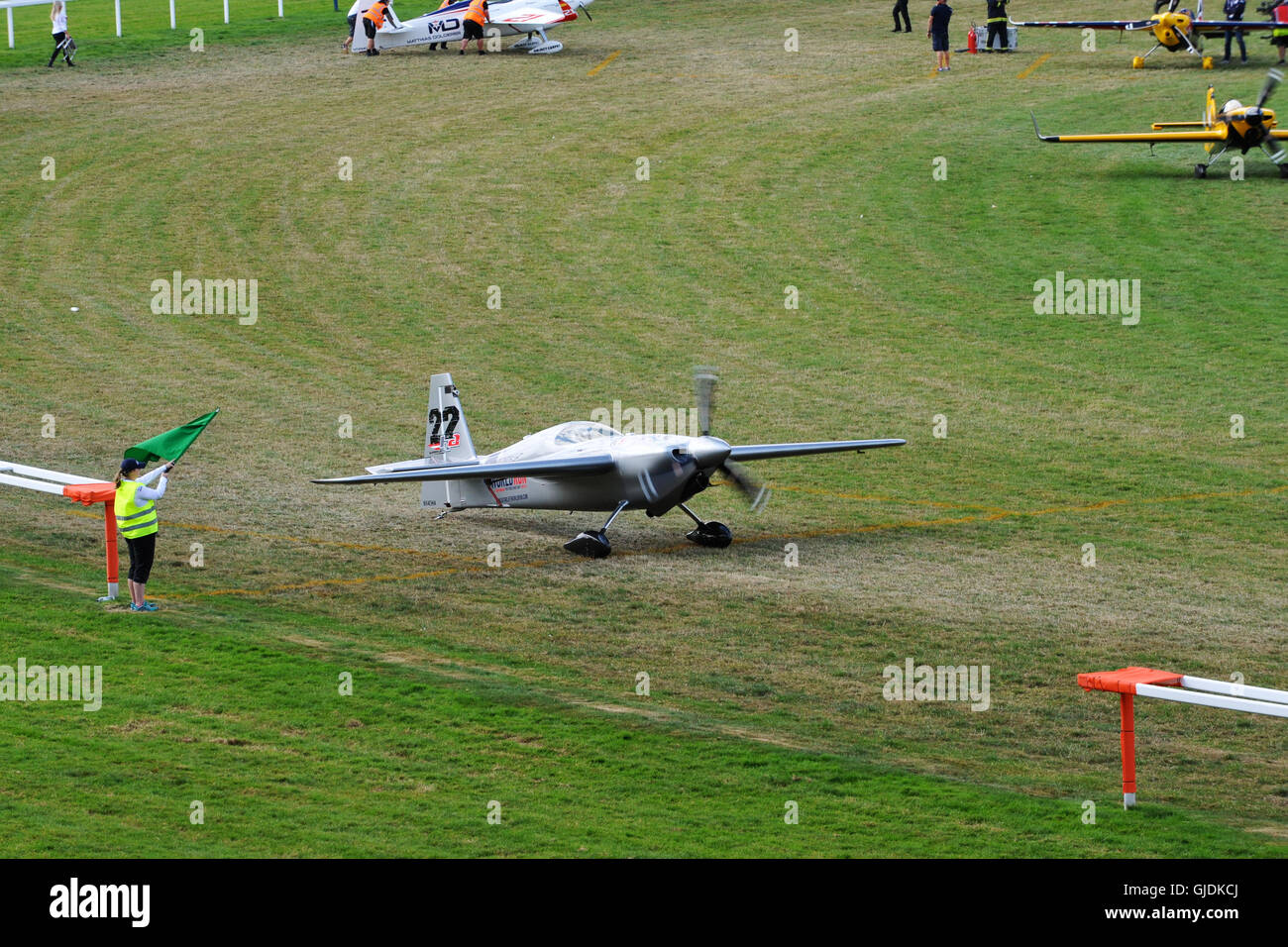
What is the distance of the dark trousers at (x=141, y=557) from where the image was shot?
20.3m

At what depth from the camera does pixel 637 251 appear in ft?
153

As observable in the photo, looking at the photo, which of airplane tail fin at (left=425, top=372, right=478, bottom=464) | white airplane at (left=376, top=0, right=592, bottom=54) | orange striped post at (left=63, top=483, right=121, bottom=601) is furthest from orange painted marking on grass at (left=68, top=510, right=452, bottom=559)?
white airplane at (left=376, top=0, right=592, bottom=54)

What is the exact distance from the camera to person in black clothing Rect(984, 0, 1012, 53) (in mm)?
61688

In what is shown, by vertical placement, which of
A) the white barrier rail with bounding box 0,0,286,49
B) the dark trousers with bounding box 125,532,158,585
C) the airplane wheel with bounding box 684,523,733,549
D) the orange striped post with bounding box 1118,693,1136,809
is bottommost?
the orange striped post with bounding box 1118,693,1136,809

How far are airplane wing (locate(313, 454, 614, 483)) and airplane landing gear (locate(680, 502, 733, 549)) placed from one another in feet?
6.51

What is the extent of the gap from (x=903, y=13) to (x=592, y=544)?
48.0 metres

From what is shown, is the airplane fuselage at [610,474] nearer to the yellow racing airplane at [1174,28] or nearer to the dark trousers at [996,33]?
the yellow racing airplane at [1174,28]

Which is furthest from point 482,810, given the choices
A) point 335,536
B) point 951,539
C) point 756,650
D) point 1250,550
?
point 1250,550

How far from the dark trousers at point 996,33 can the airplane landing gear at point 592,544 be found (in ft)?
148

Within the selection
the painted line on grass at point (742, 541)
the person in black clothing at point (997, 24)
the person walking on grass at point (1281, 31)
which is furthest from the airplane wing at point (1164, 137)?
the painted line on grass at point (742, 541)

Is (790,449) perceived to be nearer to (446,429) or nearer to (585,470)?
(585,470)

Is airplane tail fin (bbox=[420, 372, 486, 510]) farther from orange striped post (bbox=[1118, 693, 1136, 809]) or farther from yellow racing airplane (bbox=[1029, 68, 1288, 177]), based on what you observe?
yellow racing airplane (bbox=[1029, 68, 1288, 177])

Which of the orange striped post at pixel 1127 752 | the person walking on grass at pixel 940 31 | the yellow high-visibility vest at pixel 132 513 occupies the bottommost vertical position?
the orange striped post at pixel 1127 752

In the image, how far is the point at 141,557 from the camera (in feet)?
67.1
